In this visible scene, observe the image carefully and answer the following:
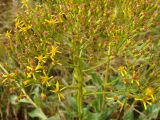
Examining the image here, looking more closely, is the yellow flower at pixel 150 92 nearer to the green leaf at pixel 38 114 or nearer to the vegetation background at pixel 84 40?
the vegetation background at pixel 84 40

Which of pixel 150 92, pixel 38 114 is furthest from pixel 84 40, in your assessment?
pixel 38 114

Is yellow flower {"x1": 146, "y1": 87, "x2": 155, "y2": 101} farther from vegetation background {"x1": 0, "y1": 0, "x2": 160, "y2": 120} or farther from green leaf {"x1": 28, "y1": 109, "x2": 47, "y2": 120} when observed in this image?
green leaf {"x1": 28, "y1": 109, "x2": 47, "y2": 120}

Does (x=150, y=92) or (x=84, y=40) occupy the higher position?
(x=84, y=40)

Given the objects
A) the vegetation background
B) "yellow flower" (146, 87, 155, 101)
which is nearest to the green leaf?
the vegetation background

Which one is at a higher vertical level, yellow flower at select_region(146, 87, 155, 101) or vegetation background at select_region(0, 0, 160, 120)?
vegetation background at select_region(0, 0, 160, 120)

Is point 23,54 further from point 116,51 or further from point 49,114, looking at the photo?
point 49,114

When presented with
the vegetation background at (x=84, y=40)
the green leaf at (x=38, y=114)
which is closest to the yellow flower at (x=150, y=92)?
the vegetation background at (x=84, y=40)

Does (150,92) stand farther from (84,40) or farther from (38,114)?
(38,114)

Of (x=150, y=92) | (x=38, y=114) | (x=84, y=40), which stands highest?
(x=84, y=40)

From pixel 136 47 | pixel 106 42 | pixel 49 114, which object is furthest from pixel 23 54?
pixel 49 114

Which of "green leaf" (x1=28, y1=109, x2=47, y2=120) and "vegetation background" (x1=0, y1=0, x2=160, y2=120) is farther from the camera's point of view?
"green leaf" (x1=28, y1=109, x2=47, y2=120)

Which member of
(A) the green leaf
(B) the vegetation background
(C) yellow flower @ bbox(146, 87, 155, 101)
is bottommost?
(A) the green leaf
